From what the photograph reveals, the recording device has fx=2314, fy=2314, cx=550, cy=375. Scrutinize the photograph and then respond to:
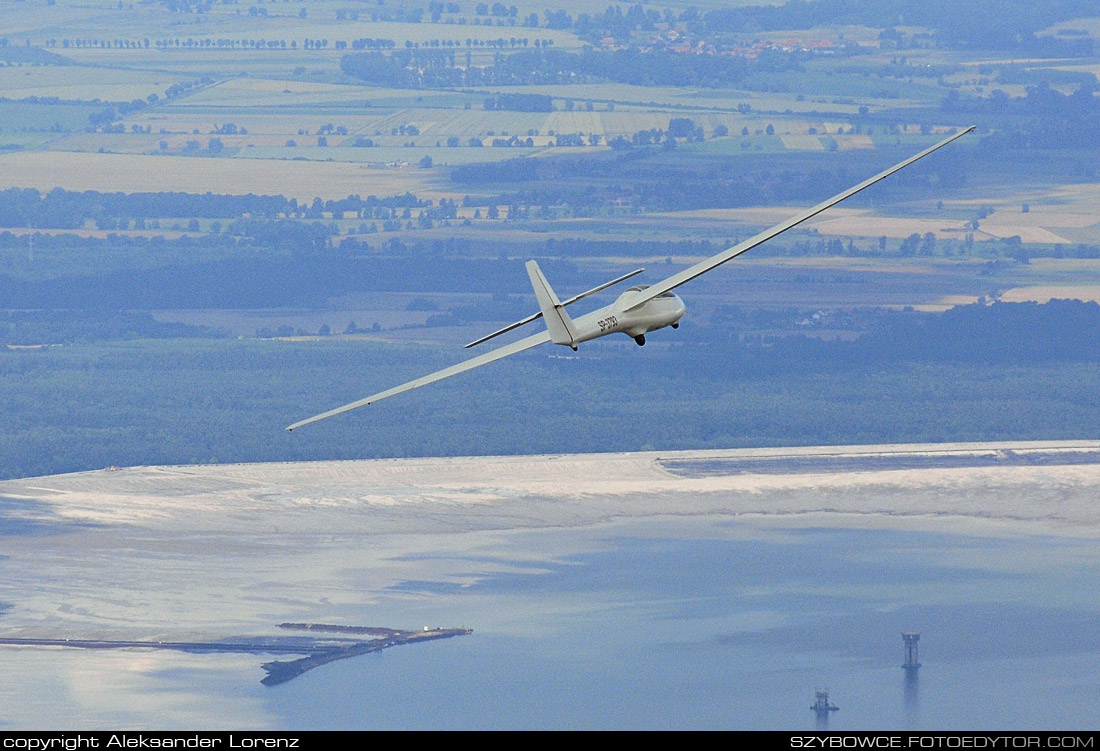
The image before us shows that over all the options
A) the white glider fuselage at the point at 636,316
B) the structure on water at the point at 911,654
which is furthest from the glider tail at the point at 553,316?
→ the structure on water at the point at 911,654

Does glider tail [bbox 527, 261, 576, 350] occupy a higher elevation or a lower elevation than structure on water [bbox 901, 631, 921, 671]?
lower

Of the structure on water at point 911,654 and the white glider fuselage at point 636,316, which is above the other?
the structure on water at point 911,654

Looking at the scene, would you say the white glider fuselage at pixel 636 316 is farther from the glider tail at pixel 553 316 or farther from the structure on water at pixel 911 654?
the structure on water at pixel 911 654

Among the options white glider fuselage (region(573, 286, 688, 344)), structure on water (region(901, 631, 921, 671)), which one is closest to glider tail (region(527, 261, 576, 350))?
white glider fuselage (region(573, 286, 688, 344))

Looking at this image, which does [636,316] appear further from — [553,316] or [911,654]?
[911,654]

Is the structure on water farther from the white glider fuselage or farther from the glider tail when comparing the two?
the white glider fuselage
